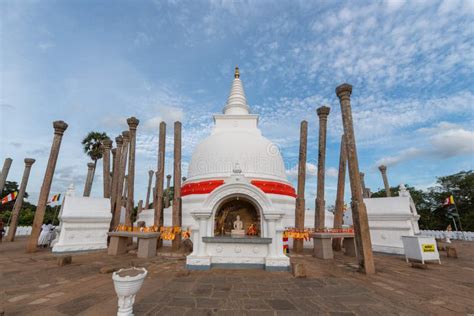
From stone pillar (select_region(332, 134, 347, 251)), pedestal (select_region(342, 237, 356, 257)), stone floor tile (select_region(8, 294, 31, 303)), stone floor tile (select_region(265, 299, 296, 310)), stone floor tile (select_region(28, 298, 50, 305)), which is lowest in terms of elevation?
stone floor tile (select_region(265, 299, 296, 310))

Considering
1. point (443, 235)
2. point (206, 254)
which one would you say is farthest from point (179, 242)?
point (443, 235)

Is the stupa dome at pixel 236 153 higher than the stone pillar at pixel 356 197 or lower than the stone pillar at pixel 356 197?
higher

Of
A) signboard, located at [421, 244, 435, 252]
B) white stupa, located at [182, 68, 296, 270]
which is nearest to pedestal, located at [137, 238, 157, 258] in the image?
white stupa, located at [182, 68, 296, 270]

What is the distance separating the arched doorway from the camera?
1085 centimetres

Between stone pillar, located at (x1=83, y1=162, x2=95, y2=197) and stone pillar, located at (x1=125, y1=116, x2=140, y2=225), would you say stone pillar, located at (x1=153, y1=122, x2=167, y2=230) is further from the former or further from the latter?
stone pillar, located at (x1=83, y1=162, x2=95, y2=197)

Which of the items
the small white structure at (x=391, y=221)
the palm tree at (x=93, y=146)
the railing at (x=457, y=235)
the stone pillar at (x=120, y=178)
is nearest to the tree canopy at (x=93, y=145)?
the palm tree at (x=93, y=146)

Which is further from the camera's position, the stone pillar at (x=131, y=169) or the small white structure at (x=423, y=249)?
the stone pillar at (x=131, y=169)

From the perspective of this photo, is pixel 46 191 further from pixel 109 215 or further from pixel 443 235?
pixel 443 235

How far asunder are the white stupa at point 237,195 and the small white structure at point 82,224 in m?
5.29

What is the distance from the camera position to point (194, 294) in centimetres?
555

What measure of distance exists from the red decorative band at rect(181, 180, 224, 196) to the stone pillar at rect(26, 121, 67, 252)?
8653 mm

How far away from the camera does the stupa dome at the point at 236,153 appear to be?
58.6 feet

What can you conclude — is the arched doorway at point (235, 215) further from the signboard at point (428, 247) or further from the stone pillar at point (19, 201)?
the stone pillar at point (19, 201)

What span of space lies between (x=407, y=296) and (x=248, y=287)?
4048 mm
